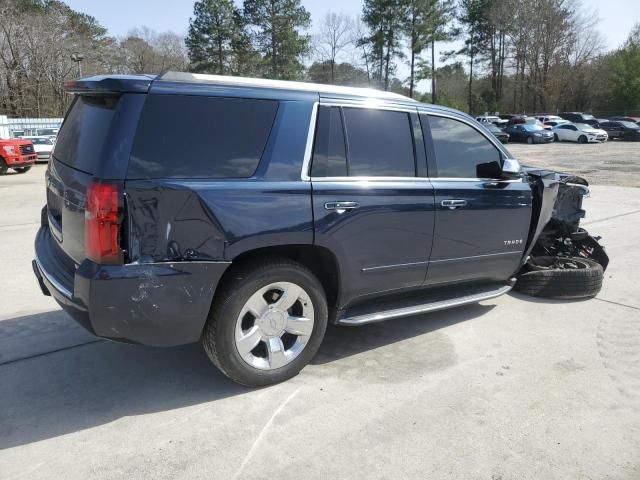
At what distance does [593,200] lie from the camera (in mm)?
11570

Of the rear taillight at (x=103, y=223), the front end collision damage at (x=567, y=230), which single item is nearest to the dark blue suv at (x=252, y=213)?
the rear taillight at (x=103, y=223)

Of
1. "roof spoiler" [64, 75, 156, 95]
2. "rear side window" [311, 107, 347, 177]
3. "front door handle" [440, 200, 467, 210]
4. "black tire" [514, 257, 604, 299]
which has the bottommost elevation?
"black tire" [514, 257, 604, 299]

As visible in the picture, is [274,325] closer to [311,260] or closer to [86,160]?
[311,260]

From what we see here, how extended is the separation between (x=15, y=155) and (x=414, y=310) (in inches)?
675

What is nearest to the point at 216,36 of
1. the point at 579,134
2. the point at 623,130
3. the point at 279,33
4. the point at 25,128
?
the point at 279,33

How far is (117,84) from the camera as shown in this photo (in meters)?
2.90

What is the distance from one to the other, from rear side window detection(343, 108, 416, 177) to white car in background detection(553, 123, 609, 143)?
117 feet

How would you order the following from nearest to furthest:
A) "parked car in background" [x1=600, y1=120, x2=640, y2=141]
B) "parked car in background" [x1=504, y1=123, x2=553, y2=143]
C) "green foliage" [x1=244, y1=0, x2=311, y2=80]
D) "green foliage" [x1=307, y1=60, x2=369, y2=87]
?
1. "parked car in background" [x1=504, y1=123, x2=553, y2=143]
2. "parked car in background" [x1=600, y1=120, x2=640, y2=141]
3. "green foliage" [x1=244, y1=0, x2=311, y2=80]
4. "green foliage" [x1=307, y1=60, x2=369, y2=87]

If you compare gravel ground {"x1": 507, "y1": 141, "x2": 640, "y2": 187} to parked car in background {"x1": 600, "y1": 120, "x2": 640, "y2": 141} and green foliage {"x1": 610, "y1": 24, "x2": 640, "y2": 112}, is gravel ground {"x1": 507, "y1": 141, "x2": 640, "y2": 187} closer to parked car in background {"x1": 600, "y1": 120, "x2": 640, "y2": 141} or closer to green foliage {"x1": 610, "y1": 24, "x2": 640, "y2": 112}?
parked car in background {"x1": 600, "y1": 120, "x2": 640, "y2": 141}

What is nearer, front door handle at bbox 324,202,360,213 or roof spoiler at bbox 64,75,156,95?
roof spoiler at bbox 64,75,156,95

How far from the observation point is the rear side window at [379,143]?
11.9 feet

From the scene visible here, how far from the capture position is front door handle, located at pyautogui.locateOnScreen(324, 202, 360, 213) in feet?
11.1

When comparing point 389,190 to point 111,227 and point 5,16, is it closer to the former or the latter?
point 111,227

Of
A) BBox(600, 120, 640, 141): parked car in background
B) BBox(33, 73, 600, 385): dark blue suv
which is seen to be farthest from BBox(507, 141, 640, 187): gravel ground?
BBox(33, 73, 600, 385): dark blue suv
